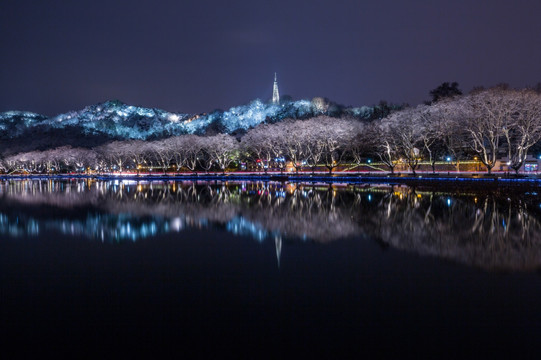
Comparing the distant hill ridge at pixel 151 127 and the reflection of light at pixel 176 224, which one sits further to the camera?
the distant hill ridge at pixel 151 127

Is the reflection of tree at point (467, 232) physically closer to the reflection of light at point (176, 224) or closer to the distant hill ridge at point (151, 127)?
the reflection of light at point (176, 224)

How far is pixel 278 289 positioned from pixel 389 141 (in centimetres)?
5139

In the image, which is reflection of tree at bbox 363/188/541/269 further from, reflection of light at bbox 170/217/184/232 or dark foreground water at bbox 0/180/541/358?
reflection of light at bbox 170/217/184/232

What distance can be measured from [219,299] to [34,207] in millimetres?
23146

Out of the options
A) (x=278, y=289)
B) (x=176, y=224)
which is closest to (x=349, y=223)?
(x=176, y=224)

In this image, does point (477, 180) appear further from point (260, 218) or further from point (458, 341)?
point (458, 341)

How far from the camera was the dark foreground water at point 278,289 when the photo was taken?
5953 millimetres

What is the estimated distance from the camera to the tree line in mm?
39812

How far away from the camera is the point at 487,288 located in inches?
318

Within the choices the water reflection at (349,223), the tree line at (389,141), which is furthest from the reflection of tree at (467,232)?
the tree line at (389,141)

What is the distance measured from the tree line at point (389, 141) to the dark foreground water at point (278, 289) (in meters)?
28.3

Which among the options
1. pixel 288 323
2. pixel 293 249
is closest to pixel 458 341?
pixel 288 323

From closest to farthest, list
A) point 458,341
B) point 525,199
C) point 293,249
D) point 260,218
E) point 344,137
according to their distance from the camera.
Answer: point 458,341
point 293,249
point 260,218
point 525,199
point 344,137

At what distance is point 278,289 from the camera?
8406 mm
